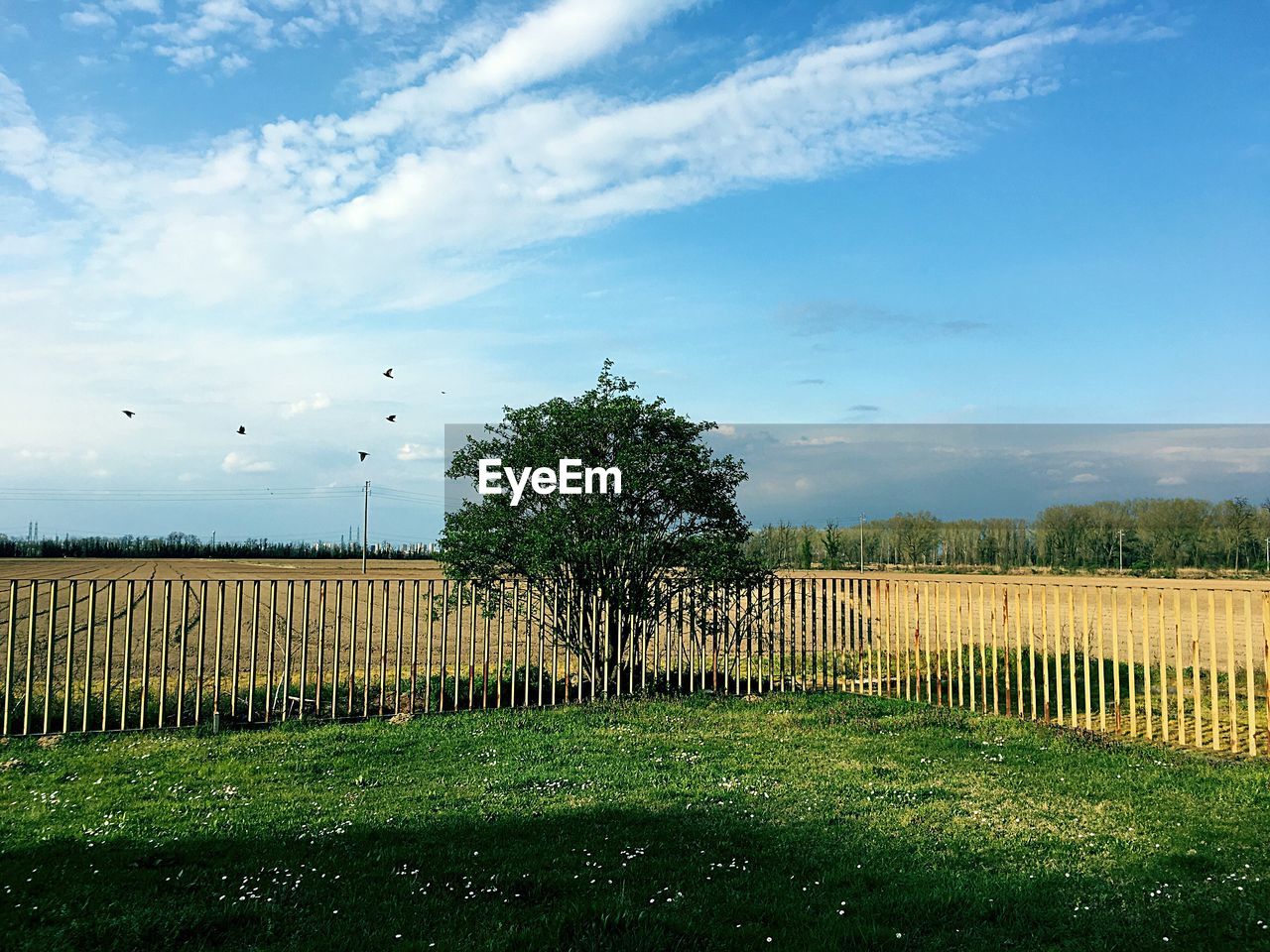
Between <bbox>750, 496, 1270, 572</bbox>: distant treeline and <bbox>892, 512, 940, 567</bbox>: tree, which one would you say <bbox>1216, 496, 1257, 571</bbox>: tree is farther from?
<bbox>892, 512, 940, 567</bbox>: tree

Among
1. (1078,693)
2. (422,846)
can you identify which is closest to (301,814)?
(422,846)

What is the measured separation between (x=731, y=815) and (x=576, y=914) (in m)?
2.11

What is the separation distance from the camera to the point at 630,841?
5645 millimetres

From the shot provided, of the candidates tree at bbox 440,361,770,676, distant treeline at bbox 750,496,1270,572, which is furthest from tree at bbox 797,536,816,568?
tree at bbox 440,361,770,676

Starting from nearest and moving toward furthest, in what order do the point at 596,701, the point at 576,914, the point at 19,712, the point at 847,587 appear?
the point at 576,914 → the point at 19,712 → the point at 596,701 → the point at 847,587

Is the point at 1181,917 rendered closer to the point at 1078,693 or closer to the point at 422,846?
the point at 422,846

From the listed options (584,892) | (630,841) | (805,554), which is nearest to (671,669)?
(630,841)

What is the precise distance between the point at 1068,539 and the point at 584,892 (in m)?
66.9

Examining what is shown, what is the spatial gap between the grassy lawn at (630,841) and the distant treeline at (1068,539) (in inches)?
1754

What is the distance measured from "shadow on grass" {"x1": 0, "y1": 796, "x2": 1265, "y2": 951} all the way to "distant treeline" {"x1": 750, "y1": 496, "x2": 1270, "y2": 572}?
47.1 m

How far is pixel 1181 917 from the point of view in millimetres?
4555

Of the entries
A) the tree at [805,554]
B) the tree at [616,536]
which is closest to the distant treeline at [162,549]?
the tree at [805,554]

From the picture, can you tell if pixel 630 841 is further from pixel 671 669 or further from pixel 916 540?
pixel 916 540

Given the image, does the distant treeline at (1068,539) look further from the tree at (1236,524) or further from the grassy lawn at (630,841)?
the grassy lawn at (630,841)
